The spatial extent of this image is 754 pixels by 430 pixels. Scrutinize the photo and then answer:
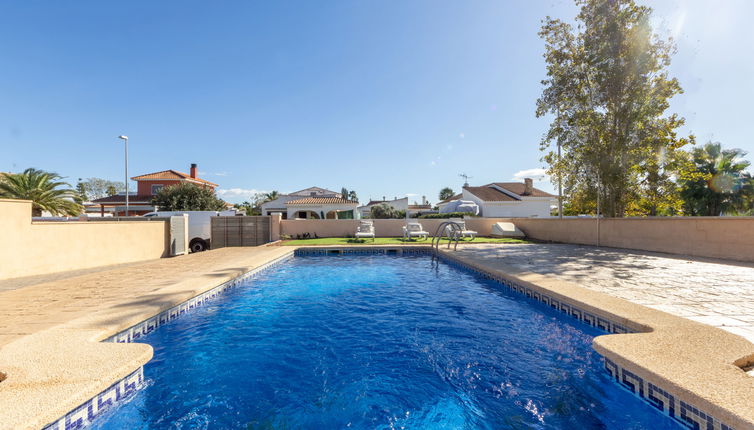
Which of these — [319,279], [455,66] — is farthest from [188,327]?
[455,66]

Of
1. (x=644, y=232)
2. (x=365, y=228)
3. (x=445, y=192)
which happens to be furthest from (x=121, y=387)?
(x=445, y=192)

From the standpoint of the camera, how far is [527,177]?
37406mm

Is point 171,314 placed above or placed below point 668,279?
below

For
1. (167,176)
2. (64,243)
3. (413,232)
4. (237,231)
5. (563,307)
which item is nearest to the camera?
(563,307)

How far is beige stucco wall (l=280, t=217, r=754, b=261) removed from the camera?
30.5 feet

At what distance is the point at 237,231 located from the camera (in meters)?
15.5

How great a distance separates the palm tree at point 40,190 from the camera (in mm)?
16734

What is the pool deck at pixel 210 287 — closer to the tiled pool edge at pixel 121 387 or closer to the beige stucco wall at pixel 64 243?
the tiled pool edge at pixel 121 387

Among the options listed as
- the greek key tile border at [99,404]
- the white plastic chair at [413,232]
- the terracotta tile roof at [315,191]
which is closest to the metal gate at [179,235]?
the greek key tile border at [99,404]

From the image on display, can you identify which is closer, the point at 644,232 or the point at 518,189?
the point at 644,232

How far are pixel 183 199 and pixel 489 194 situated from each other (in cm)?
3466

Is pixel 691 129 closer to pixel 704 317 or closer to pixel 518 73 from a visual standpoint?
pixel 518 73

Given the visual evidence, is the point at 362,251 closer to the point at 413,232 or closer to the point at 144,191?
the point at 413,232

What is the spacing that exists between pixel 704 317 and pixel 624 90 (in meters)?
12.7
